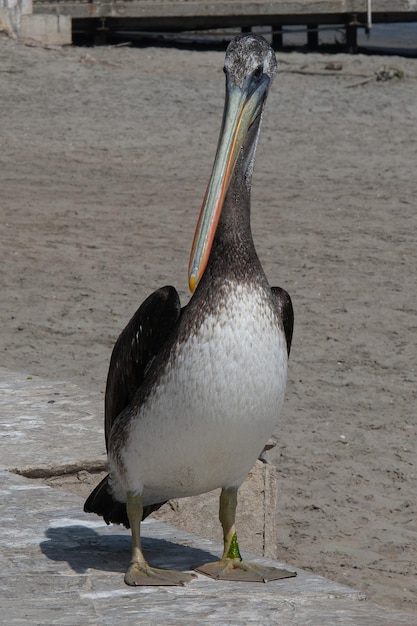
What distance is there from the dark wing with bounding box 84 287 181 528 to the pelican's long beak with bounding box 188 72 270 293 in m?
0.20

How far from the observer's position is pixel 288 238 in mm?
9125

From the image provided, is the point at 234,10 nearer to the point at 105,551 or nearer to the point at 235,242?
the point at 105,551

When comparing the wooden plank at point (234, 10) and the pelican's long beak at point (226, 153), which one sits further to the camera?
the wooden plank at point (234, 10)

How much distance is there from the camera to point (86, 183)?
10328 millimetres

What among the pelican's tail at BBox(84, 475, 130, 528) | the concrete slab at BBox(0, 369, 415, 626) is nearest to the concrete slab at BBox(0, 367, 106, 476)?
the concrete slab at BBox(0, 369, 415, 626)

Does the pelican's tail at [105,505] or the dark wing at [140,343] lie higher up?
the dark wing at [140,343]

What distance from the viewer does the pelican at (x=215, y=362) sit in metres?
3.08

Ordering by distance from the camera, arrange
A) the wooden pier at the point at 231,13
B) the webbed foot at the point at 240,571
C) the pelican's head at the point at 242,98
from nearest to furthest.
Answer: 1. the pelican's head at the point at 242,98
2. the webbed foot at the point at 240,571
3. the wooden pier at the point at 231,13

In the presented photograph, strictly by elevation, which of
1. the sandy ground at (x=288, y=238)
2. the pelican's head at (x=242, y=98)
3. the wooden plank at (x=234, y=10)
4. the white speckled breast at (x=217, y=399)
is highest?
the wooden plank at (x=234, y=10)

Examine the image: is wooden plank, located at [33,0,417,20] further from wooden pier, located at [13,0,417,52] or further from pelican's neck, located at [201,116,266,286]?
pelican's neck, located at [201,116,266,286]

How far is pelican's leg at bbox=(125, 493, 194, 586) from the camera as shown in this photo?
329 cm

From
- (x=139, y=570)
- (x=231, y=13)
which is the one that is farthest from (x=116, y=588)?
(x=231, y=13)

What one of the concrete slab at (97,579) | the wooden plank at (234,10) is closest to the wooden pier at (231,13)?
the wooden plank at (234,10)

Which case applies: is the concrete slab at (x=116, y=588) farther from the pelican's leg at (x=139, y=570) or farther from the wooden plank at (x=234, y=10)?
the wooden plank at (x=234, y=10)
